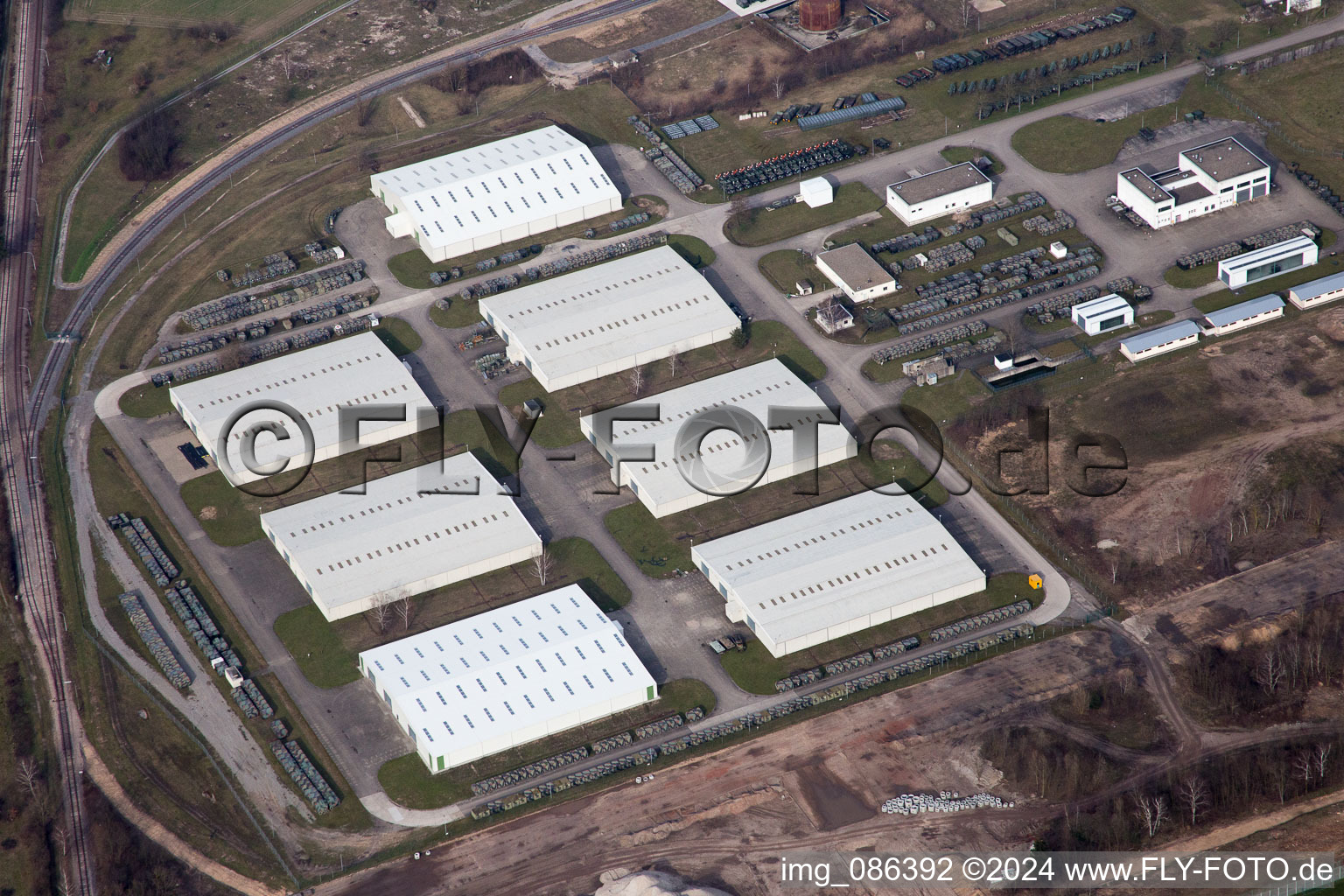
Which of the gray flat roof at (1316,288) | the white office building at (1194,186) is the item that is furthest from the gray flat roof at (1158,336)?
the white office building at (1194,186)

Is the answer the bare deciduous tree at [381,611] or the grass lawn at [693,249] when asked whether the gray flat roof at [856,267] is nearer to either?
the grass lawn at [693,249]

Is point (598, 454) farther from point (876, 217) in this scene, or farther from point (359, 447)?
point (876, 217)

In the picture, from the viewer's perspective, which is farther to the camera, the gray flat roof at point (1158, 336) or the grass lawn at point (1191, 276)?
the grass lawn at point (1191, 276)

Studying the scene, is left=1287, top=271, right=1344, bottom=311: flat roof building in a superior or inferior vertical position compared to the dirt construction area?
superior

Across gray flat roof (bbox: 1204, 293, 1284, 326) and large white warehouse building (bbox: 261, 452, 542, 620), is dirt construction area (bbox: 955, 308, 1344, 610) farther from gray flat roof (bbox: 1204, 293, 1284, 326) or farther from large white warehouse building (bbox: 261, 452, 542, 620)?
large white warehouse building (bbox: 261, 452, 542, 620)

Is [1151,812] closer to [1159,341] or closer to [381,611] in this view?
[1159,341]

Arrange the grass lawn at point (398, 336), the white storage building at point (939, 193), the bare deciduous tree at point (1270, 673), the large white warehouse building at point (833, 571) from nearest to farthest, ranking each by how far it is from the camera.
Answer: the bare deciduous tree at point (1270, 673), the large white warehouse building at point (833, 571), the grass lawn at point (398, 336), the white storage building at point (939, 193)

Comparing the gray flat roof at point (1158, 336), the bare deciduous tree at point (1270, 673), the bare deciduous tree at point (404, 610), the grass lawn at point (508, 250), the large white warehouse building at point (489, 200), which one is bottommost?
the bare deciduous tree at point (1270, 673)

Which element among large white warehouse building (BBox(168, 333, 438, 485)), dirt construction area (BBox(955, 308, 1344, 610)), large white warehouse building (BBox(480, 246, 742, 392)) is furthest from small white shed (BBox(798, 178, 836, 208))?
large white warehouse building (BBox(168, 333, 438, 485))
